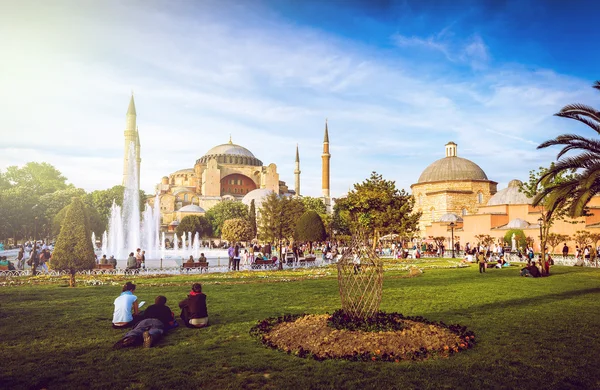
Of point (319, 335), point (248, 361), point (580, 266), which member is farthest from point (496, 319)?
point (580, 266)

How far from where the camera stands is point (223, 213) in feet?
176

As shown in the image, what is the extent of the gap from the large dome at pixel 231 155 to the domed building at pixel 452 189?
1642 inches

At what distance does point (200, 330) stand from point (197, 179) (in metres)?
72.7

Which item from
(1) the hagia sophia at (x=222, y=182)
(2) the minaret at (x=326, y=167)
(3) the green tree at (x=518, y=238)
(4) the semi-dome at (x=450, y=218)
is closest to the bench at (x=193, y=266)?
(3) the green tree at (x=518, y=238)

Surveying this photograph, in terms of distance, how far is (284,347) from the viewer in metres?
5.75

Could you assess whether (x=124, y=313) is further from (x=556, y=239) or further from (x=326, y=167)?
(x=326, y=167)

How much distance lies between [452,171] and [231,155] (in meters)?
46.4

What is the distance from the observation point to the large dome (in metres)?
80.7

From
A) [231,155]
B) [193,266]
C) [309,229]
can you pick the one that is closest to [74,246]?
[193,266]

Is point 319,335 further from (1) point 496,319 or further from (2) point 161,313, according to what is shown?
(1) point 496,319

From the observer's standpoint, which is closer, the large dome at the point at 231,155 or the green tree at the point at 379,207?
the green tree at the point at 379,207

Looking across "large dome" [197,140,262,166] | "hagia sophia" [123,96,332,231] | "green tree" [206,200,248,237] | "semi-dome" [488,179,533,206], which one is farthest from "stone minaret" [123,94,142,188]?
"semi-dome" [488,179,533,206]

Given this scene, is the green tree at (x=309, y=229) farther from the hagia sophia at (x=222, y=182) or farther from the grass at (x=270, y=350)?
the hagia sophia at (x=222, y=182)

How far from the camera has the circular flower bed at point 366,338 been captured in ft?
17.9
